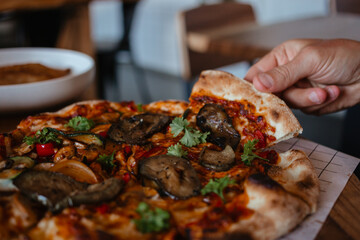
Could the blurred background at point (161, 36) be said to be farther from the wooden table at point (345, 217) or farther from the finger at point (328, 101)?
the wooden table at point (345, 217)

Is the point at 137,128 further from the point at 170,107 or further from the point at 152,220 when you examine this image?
the point at 152,220

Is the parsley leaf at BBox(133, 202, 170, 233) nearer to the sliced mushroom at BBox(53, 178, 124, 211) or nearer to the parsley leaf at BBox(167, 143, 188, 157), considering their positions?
the sliced mushroom at BBox(53, 178, 124, 211)

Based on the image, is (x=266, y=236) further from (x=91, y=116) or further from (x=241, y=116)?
(x=91, y=116)

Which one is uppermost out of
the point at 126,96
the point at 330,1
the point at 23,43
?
the point at 330,1

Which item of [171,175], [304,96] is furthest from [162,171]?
[304,96]

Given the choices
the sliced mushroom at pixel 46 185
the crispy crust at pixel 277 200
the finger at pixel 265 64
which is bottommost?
the crispy crust at pixel 277 200

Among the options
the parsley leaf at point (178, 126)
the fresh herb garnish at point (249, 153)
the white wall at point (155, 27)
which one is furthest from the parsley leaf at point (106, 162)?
the white wall at point (155, 27)

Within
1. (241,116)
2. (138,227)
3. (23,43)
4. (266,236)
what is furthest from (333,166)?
(23,43)
